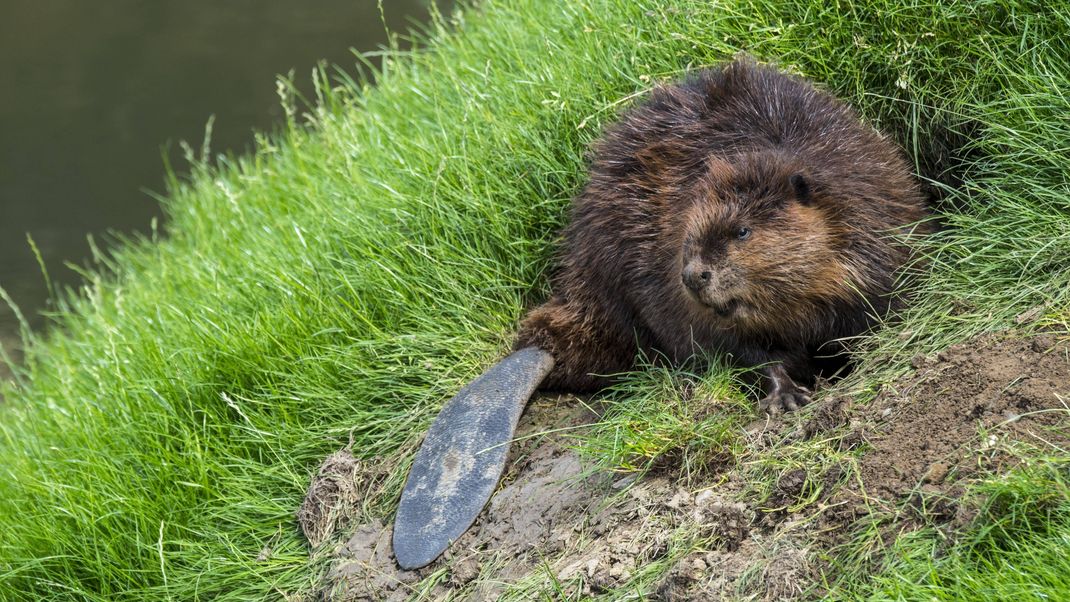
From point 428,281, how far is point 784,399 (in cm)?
123

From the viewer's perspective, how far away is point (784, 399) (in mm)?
2920

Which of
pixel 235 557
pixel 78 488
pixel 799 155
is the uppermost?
pixel 799 155

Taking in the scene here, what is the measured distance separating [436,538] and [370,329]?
806mm

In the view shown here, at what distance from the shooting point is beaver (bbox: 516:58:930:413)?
2883mm

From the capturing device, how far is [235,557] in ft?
10.8

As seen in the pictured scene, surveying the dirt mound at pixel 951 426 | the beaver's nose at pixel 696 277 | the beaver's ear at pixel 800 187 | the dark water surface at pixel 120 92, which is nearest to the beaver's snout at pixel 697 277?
the beaver's nose at pixel 696 277

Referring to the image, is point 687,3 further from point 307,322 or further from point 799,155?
point 307,322

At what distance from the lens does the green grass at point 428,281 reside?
10.1 feet

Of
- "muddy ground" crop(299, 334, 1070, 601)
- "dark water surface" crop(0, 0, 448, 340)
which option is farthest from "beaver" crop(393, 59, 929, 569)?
"dark water surface" crop(0, 0, 448, 340)

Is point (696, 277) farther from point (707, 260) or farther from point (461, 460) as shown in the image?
point (461, 460)

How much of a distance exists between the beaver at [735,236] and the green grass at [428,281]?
0.16 m

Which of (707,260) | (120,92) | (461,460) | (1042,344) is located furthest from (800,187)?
(120,92)

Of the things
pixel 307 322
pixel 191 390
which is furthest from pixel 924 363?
pixel 191 390

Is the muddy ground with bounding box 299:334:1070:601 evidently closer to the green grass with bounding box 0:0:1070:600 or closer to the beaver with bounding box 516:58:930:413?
the green grass with bounding box 0:0:1070:600
